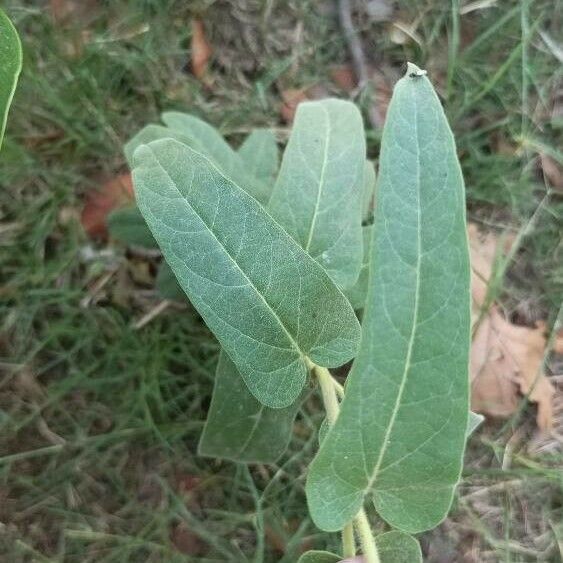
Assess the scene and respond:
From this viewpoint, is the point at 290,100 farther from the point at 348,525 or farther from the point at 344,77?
the point at 348,525

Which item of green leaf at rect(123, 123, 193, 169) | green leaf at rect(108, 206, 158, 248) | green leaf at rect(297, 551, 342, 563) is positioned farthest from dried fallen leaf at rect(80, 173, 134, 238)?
green leaf at rect(297, 551, 342, 563)

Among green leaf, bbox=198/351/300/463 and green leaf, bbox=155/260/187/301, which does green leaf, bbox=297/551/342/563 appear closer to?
green leaf, bbox=198/351/300/463

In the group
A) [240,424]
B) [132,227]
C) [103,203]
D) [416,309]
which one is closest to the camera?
[416,309]

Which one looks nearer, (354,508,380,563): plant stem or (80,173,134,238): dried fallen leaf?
(354,508,380,563): plant stem

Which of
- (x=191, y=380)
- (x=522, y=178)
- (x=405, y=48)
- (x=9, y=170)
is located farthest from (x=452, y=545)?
(x=9, y=170)

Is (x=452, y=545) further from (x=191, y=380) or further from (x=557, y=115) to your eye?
(x=557, y=115)

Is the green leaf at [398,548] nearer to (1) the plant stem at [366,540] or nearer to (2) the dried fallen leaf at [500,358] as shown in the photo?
(1) the plant stem at [366,540]

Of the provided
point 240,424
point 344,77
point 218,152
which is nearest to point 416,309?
point 240,424

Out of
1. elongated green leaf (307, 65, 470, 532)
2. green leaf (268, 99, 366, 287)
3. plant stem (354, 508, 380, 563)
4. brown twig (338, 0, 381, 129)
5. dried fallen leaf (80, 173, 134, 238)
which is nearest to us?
elongated green leaf (307, 65, 470, 532)
